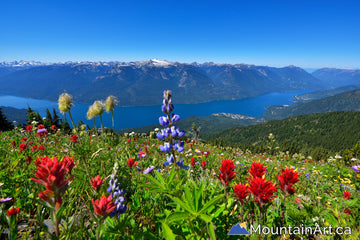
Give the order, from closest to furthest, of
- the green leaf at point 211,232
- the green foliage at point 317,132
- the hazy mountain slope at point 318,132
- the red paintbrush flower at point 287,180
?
the green leaf at point 211,232
the red paintbrush flower at point 287,180
the green foliage at point 317,132
the hazy mountain slope at point 318,132

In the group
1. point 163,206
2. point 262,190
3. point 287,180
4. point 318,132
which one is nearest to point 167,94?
point 262,190

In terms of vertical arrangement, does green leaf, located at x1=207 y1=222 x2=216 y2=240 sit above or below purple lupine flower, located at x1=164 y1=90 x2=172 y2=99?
below

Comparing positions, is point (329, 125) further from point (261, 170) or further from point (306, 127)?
point (261, 170)

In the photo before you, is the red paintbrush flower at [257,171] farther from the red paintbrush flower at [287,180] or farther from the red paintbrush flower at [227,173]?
the red paintbrush flower at [227,173]

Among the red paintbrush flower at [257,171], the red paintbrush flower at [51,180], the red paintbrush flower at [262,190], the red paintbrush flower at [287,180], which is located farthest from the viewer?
the red paintbrush flower at [257,171]

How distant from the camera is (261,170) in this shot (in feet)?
8.70

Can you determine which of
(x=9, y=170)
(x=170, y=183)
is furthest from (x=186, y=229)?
(x=9, y=170)

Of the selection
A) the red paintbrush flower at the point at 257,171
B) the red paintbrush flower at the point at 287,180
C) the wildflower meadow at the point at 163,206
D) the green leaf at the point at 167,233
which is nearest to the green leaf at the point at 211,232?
the wildflower meadow at the point at 163,206

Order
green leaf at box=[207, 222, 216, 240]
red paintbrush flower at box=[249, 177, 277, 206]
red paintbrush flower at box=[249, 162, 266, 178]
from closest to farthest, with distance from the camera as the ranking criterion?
1. green leaf at box=[207, 222, 216, 240]
2. red paintbrush flower at box=[249, 177, 277, 206]
3. red paintbrush flower at box=[249, 162, 266, 178]

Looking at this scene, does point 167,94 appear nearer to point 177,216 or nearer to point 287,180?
point 177,216

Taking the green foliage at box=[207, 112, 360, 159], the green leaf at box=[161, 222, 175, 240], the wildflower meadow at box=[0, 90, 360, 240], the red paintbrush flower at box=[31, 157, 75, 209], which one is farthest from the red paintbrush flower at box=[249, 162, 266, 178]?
the green foliage at box=[207, 112, 360, 159]

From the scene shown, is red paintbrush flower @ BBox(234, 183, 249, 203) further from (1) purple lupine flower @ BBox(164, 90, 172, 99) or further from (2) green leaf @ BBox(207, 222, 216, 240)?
(1) purple lupine flower @ BBox(164, 90, 172, 99)

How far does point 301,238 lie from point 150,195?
7.91 feet

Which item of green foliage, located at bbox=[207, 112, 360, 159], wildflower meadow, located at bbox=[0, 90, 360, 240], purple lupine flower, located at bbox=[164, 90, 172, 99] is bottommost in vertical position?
green foliage, located at bbox=[207, 112, 360, 159]
